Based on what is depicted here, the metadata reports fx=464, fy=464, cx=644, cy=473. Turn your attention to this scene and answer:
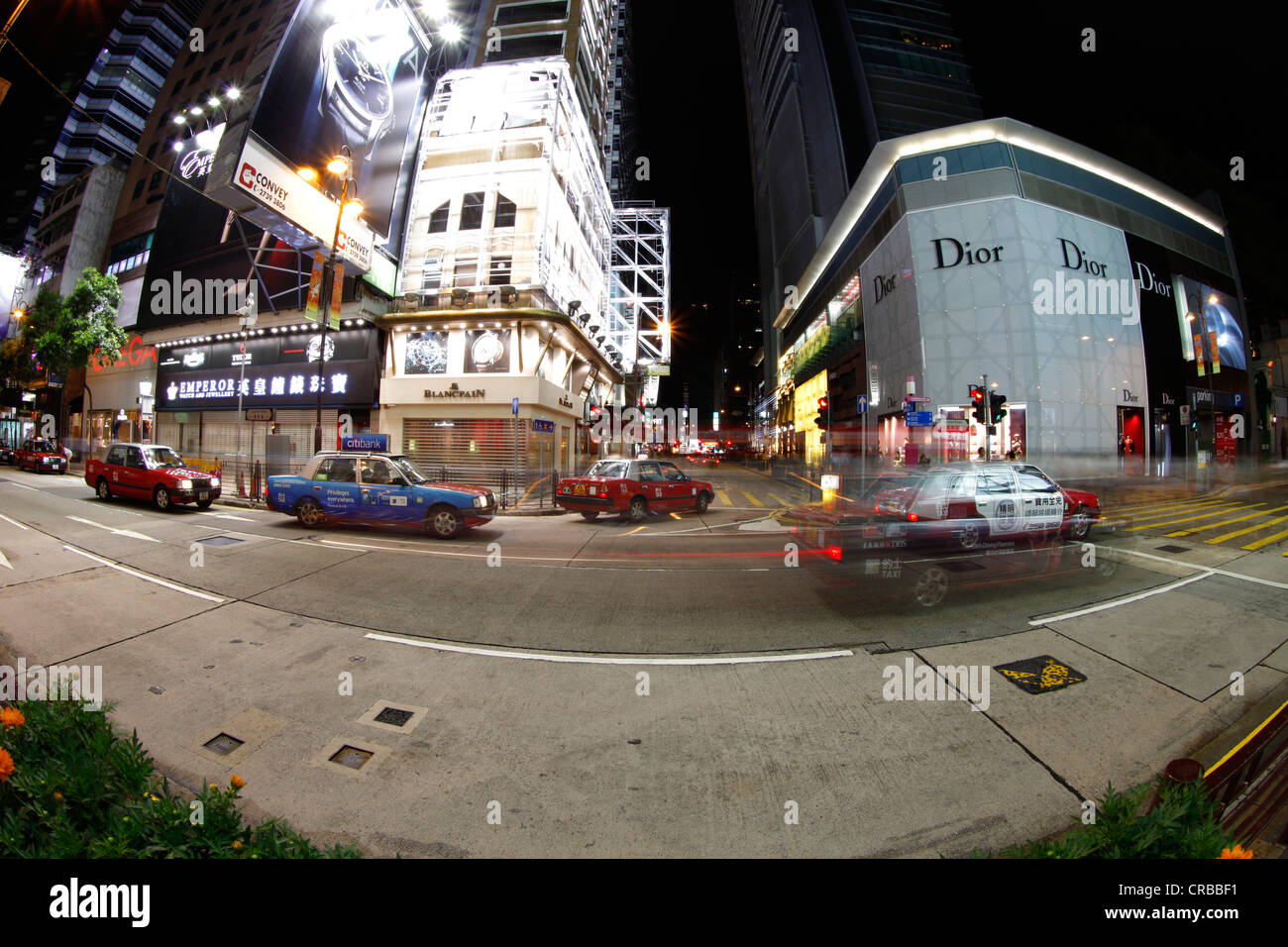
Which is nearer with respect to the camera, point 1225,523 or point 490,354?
point 1225,523

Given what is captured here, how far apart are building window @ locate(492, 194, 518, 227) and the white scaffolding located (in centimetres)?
2579

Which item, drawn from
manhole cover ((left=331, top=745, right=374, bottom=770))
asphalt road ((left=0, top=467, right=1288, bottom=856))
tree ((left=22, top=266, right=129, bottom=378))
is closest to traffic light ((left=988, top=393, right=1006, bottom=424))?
asphalt road ((left=0, top=467, right=1288, bottom=856))

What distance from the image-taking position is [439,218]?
23219mm

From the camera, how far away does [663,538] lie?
10648 millimetres

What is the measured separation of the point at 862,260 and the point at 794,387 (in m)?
25.6

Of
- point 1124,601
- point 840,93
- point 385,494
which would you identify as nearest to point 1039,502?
point 1124,601

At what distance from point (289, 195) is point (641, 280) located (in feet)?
144

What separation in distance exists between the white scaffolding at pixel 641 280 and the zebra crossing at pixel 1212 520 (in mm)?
40754

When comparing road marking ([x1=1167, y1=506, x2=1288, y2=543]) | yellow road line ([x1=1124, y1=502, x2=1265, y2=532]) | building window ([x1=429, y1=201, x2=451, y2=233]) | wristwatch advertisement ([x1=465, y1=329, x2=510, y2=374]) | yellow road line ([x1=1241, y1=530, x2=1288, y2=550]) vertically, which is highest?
building window ([x1=429, y1=201, x2=451, y2=233])

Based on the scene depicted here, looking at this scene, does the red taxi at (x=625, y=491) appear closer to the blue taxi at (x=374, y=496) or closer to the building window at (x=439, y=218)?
the blue taxi at (x=374, y=496)

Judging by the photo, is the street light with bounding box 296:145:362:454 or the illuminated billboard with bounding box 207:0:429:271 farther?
the illuminated billboard with bounding box 207:0:429:271

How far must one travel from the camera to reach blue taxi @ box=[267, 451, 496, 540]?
413 inches

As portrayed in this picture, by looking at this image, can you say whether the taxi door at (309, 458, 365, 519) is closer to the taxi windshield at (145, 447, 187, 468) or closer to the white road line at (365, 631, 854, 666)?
the taxi windshield at (145, 447, 187, 468)

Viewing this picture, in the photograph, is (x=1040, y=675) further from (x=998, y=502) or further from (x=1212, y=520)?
(x=1212, y=520)
